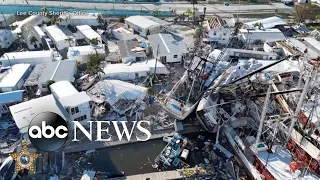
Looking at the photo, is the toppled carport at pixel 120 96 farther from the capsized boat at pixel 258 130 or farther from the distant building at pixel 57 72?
the capsized boat at pixel 258 130

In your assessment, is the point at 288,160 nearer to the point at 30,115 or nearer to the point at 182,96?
the point at 182,96

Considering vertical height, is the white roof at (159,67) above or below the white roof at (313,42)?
below

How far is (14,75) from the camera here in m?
29.0

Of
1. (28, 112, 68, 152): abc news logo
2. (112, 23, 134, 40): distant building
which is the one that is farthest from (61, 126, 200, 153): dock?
(112, 23, 134, 40): distant building

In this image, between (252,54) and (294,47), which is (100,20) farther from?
(294,47)

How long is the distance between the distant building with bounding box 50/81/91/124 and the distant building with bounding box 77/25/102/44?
13.1m

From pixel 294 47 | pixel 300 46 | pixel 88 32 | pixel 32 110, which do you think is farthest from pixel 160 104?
pixel 300 46

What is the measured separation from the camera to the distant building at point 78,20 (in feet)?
138

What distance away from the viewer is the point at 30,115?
74.3 feet

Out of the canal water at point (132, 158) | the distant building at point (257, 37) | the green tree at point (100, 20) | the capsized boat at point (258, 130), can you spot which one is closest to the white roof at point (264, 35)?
the distant building at point (257, 37)

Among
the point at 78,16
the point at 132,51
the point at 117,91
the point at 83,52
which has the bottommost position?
the point at 117,91

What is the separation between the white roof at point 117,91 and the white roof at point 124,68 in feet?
8.17

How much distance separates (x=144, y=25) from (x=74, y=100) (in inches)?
812

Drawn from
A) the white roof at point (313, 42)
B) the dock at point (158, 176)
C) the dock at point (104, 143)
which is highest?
the white roof at point (313, 42)
